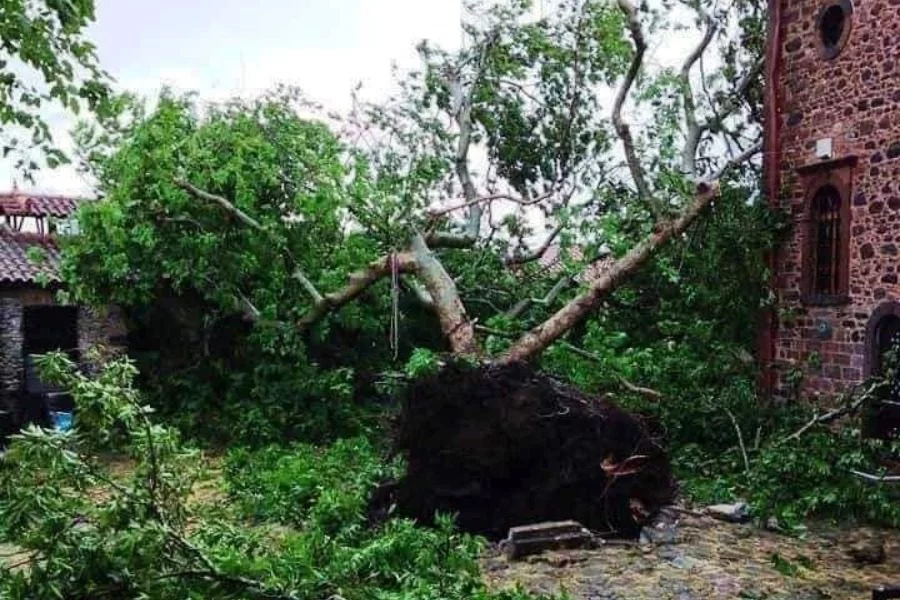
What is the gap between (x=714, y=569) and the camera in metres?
7.38

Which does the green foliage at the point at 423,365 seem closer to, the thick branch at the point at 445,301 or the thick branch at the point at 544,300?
the thick branch at the point at 445,301

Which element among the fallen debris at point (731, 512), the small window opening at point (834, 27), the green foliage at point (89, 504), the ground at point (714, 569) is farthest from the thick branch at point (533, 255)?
the green foliage at point (89, 504)

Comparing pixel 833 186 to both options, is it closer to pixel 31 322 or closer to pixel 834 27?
pixel 834 27

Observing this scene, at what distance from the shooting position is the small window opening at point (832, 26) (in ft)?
37.2

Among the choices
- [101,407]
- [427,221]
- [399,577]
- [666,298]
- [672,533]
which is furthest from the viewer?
[666,298]

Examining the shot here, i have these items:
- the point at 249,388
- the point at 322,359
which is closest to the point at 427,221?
the point at 322,359

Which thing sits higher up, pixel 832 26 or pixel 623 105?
pixel 832 26

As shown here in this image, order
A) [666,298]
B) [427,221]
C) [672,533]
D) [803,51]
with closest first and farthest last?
1. [672,533]
2. [803,51]
3. [427,221]
4. [666,298]

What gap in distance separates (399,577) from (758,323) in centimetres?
792

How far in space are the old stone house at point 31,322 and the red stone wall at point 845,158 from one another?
10376mm

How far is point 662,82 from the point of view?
15438 millimetres

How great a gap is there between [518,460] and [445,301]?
4213 millimetres

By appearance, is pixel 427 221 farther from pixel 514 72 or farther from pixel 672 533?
pixel 672 533

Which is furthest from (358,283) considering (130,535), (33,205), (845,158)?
(33,205)
